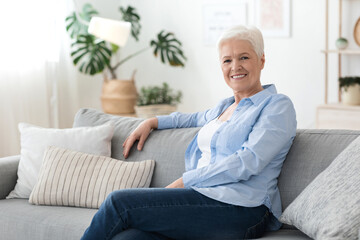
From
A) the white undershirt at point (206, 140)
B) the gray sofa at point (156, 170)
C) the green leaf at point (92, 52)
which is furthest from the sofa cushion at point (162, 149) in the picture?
the green leaf at point (92, 52)

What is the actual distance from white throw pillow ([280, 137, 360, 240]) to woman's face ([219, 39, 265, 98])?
0.49m

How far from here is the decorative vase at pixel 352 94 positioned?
14.5 ft

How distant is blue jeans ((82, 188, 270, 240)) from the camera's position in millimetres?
1940

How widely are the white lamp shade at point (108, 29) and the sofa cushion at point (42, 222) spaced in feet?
7.42

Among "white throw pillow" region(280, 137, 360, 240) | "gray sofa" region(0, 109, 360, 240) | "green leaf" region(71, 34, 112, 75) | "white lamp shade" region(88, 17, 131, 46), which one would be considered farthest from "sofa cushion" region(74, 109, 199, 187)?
"green leaf" region(71, 34, 112, 75)

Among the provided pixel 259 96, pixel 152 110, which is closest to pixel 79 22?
pixel 152 110

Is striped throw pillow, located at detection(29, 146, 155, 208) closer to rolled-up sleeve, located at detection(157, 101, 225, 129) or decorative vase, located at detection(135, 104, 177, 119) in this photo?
rolled-up sleeve, located at detection(157, 101, 225, 129)

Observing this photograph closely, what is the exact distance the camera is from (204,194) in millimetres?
2016

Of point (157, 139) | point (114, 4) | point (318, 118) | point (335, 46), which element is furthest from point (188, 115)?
point (114, 4)

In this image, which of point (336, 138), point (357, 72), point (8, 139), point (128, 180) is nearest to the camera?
point (336, 138)

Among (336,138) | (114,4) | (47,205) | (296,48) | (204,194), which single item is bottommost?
(47,205)

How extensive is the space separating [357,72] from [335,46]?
0.30 meters

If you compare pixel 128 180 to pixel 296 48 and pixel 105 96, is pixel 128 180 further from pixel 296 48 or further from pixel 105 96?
pixel 296 48

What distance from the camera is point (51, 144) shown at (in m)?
2.67
